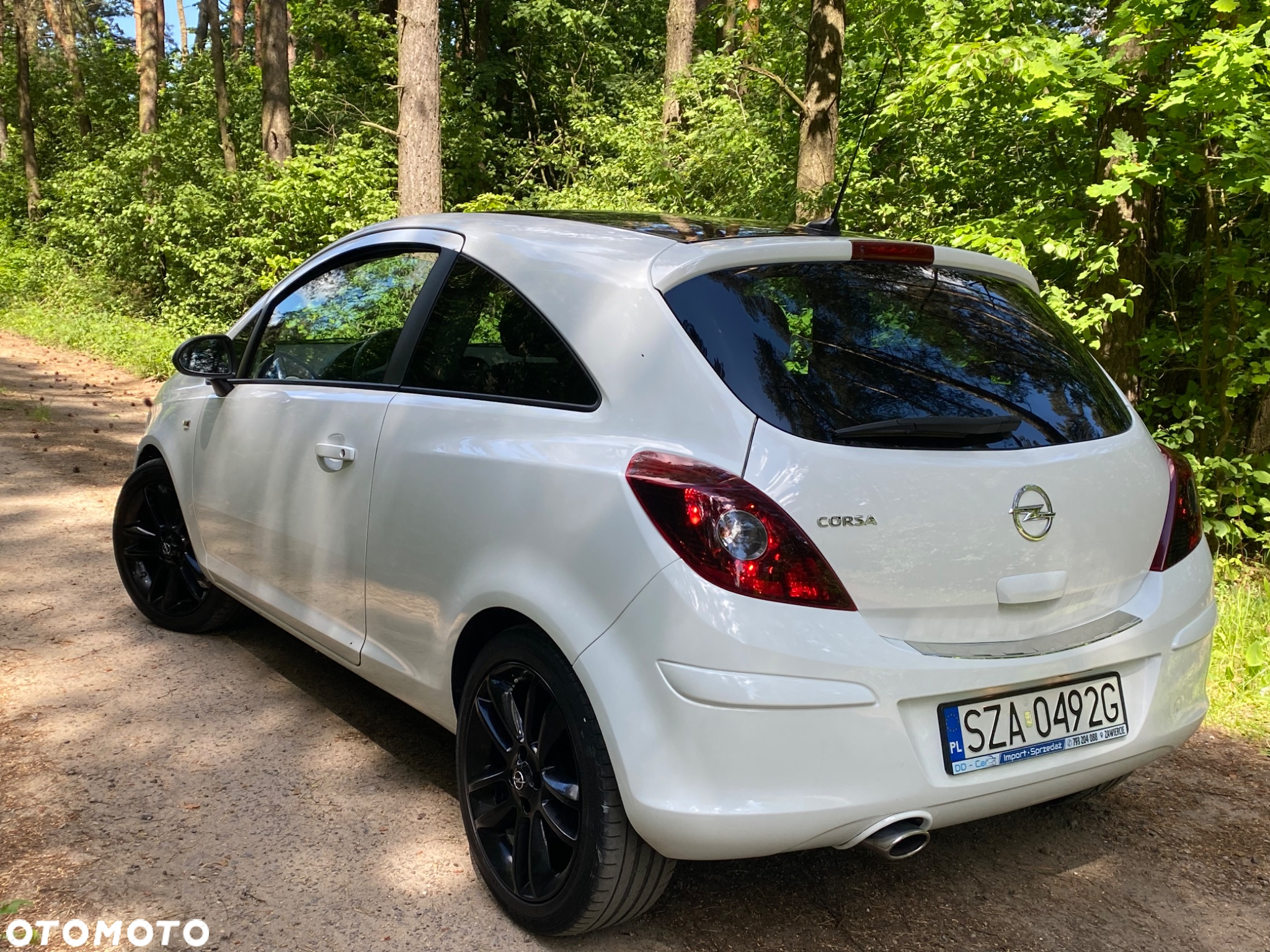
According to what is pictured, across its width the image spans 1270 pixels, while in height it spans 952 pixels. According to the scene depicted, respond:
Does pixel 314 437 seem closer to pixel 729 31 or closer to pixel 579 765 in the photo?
pixel 579 765

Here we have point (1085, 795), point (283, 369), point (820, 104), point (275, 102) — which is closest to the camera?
point (1085, 795)

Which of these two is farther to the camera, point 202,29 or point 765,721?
point 202,29

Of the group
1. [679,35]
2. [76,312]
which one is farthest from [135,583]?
[76,312]

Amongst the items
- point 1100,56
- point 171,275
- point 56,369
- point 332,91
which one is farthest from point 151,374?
point 1100,56

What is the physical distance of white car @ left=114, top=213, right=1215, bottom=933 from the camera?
7.32 ft

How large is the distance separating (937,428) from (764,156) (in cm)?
973

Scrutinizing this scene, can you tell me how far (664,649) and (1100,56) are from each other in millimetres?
5254

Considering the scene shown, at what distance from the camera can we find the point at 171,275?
59.6ft

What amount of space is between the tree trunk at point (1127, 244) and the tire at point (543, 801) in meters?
4.85

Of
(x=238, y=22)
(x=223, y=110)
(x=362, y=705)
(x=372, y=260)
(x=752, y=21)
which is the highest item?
(x=238, y=22)

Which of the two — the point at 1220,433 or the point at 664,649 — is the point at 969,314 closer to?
the point at 664,649

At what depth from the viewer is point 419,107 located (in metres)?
11.0

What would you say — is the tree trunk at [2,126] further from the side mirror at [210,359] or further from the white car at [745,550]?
the white car at [745,550]

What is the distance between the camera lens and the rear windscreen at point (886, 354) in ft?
7.89
